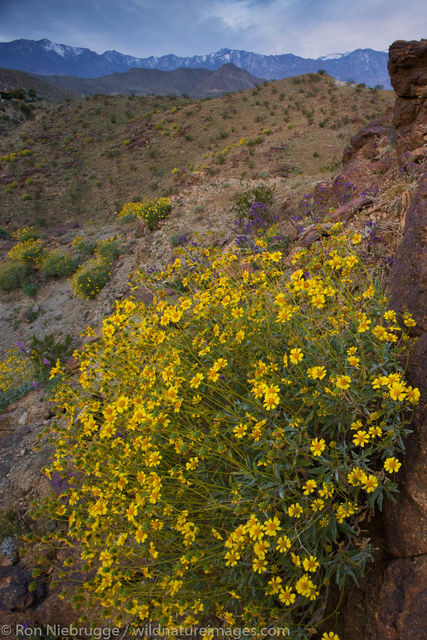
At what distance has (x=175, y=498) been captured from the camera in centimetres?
204

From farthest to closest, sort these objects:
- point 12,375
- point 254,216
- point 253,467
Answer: point 254,216, point 12,375, point 253,467

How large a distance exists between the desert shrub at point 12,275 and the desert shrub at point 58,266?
552mm

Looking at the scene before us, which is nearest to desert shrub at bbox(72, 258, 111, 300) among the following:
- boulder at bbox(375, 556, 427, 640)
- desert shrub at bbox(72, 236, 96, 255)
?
desert shrub at bbox(72, 236, 96, 255)

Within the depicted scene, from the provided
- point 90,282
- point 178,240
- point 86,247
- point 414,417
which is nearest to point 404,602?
point 414,417

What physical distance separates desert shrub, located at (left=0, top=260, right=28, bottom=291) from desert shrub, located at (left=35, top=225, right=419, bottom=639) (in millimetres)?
9822

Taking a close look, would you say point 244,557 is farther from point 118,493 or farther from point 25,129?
point 25,129

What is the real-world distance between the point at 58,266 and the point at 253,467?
411 inches

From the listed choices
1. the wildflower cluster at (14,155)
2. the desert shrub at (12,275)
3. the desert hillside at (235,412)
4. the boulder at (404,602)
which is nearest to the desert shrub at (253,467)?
the desert hillside at (235,412)

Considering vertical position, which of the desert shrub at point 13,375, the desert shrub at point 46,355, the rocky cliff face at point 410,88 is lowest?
the desert shrub at point 13,375

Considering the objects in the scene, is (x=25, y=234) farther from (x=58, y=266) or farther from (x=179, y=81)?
(x=179, y=81)

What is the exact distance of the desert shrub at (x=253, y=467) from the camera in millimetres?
1669

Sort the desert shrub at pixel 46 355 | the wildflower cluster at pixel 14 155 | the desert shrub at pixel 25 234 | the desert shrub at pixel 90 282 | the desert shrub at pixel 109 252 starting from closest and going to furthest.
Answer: the desert shrub at pixel 46 355 < the desert shrub at pixel 90 282 < the desert shrub at pixel 109 252 < the desert shrub at pixel 25 234 < the wildflower cluster at pixel 14 155

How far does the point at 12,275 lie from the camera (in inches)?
423

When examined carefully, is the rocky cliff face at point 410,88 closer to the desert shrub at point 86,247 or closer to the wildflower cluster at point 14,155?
the desert shrub at point 86,247
